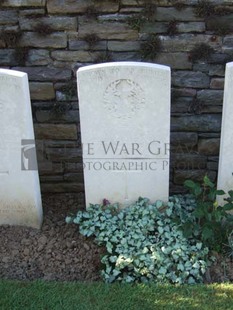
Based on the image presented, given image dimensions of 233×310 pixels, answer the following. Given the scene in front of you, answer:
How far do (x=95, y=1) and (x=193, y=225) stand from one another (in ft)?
5.71

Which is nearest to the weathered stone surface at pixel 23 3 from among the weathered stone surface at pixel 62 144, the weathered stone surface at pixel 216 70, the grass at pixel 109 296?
the weathered stone surface at pixel 62 144

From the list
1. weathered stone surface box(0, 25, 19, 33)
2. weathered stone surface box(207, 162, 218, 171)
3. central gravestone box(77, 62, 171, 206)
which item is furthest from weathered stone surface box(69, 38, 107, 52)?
weathered stone surface box(207, 162, 218, 171)

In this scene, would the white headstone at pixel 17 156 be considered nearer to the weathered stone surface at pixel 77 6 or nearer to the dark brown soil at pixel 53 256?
the dark brown soil at pixel 53 256

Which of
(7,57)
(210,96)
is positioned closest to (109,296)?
(210,96)

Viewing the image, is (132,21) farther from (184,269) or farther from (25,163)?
(184,269)

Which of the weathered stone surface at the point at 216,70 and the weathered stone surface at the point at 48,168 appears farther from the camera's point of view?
the weathered stone surface at the point at 48,168

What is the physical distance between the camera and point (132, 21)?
3424mm

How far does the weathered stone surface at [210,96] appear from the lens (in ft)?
11.9

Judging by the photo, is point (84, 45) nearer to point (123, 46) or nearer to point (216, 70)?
point (123, 46)

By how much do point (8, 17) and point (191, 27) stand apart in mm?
1358

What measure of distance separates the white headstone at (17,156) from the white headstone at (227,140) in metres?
1.29

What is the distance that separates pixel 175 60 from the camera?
3531 mm

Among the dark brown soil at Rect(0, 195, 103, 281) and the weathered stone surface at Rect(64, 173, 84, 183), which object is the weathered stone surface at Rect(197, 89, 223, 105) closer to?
the weathered stone surface at Rect(64, 173, 84, 183)

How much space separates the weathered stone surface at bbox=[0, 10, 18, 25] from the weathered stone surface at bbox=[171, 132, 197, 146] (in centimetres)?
152
